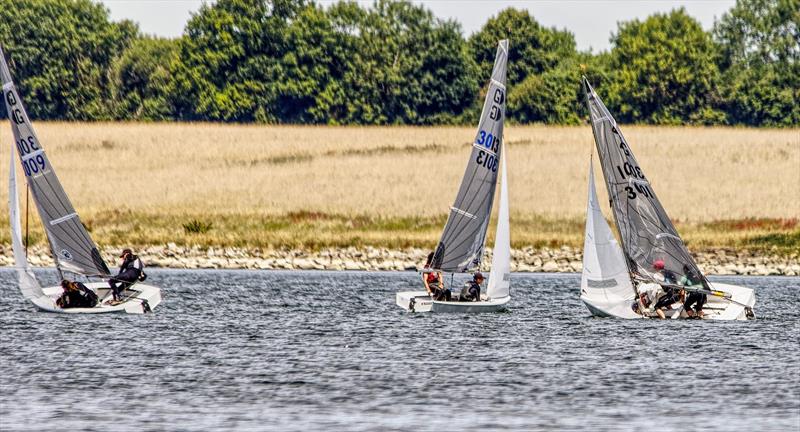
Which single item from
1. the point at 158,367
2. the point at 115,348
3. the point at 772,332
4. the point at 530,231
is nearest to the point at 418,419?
the point at 158,367

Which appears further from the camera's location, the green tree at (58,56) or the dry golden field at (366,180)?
the green tree at (58,56)

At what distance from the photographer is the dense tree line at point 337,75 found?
130000 millimetres

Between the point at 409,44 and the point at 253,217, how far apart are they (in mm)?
65016

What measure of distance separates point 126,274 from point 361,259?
24.4 metres

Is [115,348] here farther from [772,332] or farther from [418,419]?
[772,332]

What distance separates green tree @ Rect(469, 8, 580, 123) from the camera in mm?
131500

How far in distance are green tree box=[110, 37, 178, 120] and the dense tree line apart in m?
0.14

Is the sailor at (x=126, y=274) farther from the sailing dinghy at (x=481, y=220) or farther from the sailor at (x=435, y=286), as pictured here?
the sailor at (x=435, y=286)

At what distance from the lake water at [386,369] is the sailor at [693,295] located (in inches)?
25.9

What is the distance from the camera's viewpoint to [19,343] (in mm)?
37000

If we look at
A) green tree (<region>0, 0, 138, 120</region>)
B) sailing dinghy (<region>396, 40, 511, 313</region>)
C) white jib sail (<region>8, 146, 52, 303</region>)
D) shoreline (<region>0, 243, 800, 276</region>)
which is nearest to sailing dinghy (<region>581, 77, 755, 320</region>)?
sailing dinghy (<region>396, 40, 511, 313</region>)

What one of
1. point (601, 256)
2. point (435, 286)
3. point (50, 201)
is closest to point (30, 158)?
point (50, 201)

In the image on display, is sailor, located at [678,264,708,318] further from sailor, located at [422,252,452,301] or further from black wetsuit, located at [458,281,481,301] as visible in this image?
sailor, located at [422,252,452,301]

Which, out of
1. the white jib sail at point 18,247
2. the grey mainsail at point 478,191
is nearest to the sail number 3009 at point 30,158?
the white jib sail at point 18,247
